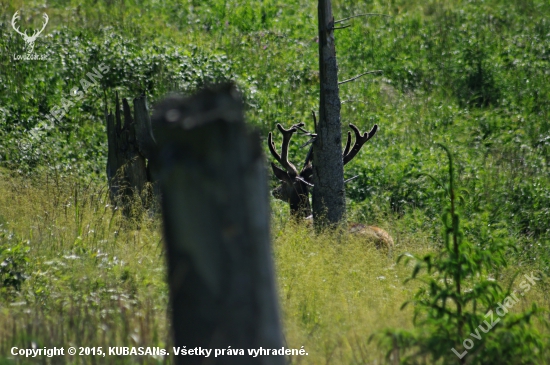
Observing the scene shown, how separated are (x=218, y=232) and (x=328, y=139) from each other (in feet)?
21.1

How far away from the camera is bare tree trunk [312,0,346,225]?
895 centimetres

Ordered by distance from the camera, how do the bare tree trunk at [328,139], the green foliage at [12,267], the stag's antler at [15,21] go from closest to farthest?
1. the green foliage at [12,267]
2. the bare tree trunk at [328,139]
3. the stag's antler at [15,21]

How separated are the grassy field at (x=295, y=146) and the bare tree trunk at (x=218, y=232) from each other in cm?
111

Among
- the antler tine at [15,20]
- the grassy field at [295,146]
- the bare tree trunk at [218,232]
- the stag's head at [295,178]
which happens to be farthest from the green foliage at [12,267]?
the antler tine at [15,20]

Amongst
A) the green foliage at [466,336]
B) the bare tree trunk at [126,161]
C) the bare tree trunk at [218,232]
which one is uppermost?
the bare tree trunk at [126,161]

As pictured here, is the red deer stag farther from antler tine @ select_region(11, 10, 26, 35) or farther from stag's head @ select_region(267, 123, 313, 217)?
antler tine @ select_region(11, 10, 26, 35)

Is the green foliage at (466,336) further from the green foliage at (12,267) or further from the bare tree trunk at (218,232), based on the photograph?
the green foliage at (12,267)

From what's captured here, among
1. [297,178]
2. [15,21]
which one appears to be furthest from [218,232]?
[15,21]

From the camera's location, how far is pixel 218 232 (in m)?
2.71

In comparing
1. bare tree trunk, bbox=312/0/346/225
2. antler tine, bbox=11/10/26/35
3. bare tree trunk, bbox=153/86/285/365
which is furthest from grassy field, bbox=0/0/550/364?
bare tree trunk, bbox=153/86/285/365

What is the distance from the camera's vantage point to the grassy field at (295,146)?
199 inches

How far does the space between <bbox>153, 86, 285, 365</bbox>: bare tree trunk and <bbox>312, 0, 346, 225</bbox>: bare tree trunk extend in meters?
6.19

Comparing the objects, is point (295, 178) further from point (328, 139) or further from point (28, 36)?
point (28, 36)

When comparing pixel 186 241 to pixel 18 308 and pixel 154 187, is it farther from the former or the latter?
pixel 154 187
